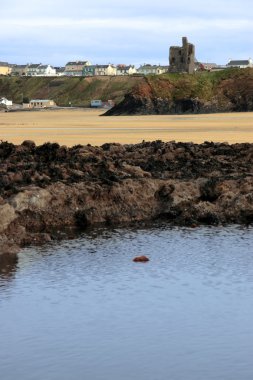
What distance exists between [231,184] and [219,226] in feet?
11.6

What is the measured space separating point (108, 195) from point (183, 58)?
404 feet

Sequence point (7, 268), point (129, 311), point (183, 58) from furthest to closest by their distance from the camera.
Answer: point (183, 58) → point (7, 268) → point (129, 311)

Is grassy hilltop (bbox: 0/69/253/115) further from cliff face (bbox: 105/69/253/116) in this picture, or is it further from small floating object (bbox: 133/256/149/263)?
small floating object (bbox: 133/256/149/263)

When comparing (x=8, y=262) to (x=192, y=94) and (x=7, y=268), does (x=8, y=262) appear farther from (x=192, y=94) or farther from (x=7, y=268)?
(x=192, y=94)

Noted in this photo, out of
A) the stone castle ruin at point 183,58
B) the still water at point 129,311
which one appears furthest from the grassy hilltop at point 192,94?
the still water at point 129,311

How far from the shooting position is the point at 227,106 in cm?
13012

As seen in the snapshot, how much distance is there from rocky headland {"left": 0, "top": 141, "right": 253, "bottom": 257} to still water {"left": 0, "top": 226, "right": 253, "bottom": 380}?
2120 millimetres

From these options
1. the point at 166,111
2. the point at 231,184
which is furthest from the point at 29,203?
the point at 166,111

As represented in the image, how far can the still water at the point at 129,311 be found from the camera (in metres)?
14.1

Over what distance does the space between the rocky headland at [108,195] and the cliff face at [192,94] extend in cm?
9447

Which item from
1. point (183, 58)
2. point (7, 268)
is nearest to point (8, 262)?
point (7, 268)

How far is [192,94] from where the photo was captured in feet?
435

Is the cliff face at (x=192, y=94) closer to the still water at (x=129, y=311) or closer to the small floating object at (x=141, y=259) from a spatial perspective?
the still water at (x=129, y=311)

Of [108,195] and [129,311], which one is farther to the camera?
[108,195]
